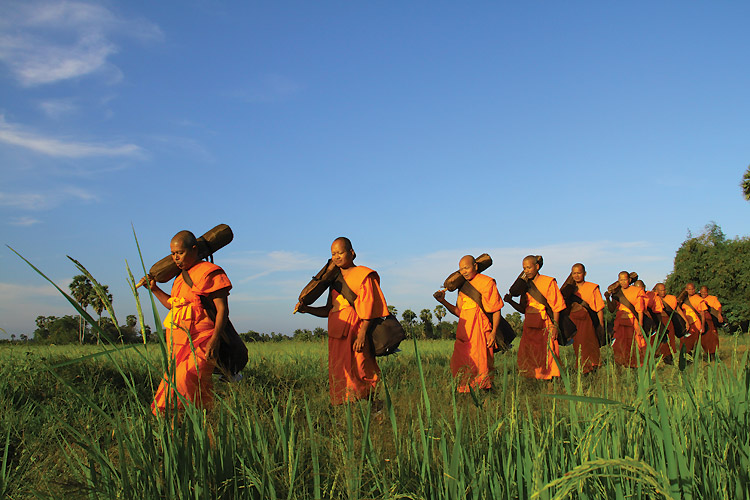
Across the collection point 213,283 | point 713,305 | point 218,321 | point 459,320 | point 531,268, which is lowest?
point 713,305

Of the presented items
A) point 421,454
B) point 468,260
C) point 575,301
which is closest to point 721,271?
point 575,301

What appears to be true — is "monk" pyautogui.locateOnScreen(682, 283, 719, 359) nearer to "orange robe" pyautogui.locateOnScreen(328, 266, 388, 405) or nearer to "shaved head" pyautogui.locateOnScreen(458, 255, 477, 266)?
"shaved head" pyautogui.locateOnScreen(458, 255, 477, 266)

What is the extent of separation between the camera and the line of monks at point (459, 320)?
5078mm

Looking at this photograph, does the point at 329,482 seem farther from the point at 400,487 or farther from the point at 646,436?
the point at 646,436

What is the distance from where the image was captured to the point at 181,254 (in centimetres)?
552

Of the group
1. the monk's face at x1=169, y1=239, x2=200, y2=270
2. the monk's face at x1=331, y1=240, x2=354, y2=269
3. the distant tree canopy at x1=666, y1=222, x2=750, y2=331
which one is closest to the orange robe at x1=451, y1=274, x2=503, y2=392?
the monk's face at x1=331, y1=240, x2=354, y2=269

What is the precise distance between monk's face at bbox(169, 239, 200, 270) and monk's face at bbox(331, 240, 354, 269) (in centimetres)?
175

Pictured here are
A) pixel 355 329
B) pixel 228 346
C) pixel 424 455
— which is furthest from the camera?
pixel 355 329

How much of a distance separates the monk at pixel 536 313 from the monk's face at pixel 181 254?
6.43 metres

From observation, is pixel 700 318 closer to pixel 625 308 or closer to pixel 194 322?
pixel 625 308

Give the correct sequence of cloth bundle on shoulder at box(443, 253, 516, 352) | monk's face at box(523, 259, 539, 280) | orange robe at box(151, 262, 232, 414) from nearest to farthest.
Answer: orange robe at box(151, 262, 232, 414), cloth bundle on shoulder at box(443, 253, 516, 352), monk's face at box(523, 259, 539, 280)

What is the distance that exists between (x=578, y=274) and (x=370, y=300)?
281 inches

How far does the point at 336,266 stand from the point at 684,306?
16.2 metres

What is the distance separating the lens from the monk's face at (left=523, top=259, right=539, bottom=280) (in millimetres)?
10258
